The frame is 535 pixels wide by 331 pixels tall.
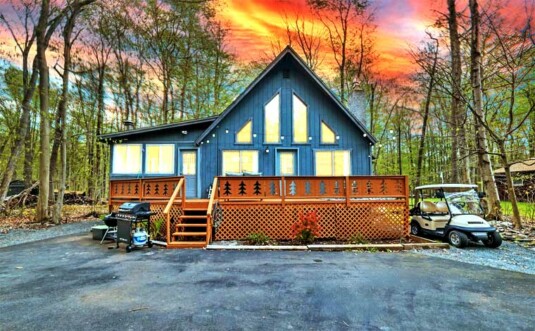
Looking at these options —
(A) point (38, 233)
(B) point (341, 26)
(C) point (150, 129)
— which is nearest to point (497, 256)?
(C) point (150, 129)

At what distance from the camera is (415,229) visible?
316 inches

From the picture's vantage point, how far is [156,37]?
1969 centimetres

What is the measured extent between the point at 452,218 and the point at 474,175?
21291mm

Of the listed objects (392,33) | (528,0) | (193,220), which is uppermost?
(392,33)

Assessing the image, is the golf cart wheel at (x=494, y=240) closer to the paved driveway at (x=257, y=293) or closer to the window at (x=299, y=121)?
the paved driveway at (x=257, y=293)

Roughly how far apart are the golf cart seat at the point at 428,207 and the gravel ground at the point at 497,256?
1170mm

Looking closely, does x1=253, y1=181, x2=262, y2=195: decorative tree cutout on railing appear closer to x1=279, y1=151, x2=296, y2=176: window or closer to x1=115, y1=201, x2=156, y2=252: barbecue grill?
x1=115, y1=201, x2=156, y2=252: barbecue grill

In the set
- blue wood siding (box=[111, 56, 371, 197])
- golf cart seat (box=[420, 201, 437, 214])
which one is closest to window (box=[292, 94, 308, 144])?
blue wood siding (box=[111, 56, 371, 197])

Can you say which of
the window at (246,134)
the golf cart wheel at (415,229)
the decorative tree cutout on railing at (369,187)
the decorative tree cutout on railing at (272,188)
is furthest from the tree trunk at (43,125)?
the golf cart wheel at (415,229)

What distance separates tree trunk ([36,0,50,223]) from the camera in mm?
10383

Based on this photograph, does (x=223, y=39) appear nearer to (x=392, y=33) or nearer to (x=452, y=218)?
(x=392, y=33)

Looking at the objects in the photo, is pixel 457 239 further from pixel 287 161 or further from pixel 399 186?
pixel 287 161

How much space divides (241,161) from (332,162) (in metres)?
3.60

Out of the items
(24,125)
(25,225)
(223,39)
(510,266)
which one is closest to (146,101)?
(223,39)
